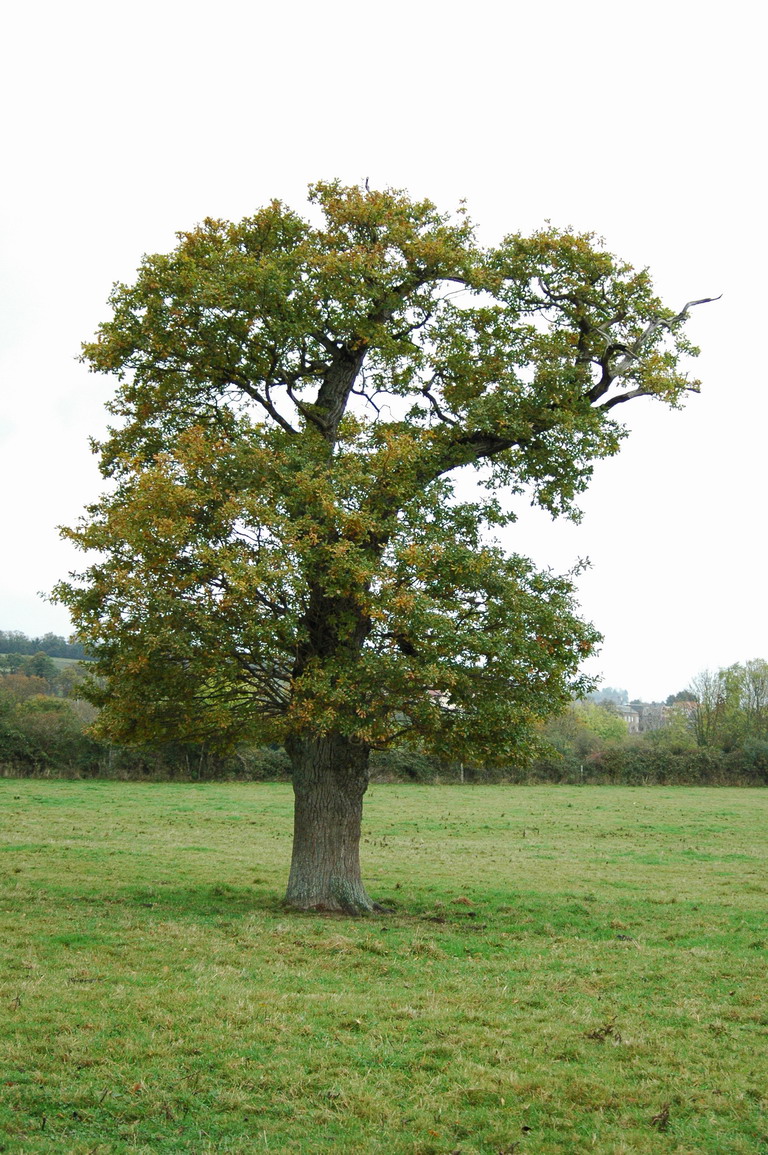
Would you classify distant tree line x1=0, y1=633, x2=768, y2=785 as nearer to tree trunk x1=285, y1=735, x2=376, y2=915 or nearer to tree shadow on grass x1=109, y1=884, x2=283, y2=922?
tree shadow on grass x1=109, y1=884, x2=283, y2=922

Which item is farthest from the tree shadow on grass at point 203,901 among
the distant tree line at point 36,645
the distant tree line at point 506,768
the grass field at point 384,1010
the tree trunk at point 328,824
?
the distant tree line at point 36,645

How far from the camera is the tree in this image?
42.2 ft

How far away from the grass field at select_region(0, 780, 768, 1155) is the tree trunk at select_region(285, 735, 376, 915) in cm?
68

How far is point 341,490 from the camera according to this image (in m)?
13.4

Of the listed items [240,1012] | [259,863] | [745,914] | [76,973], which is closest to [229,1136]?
[240,1012]

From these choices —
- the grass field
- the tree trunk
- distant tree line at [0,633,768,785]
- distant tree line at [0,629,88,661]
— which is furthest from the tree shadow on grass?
distant tree line at [0,629,88,661]

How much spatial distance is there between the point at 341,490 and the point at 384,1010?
24.0 ft

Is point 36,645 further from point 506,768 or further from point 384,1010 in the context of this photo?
point 384,1010

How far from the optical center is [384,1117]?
6.27 meters

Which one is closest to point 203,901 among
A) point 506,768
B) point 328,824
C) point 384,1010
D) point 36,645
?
point 328,824

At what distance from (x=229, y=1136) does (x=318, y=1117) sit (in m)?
0.66

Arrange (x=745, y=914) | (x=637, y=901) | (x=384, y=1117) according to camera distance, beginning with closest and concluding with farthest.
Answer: (x=384, y=1117) < (x=745, y=914) < (x=637, y=901)

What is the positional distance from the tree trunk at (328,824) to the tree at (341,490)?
4cm

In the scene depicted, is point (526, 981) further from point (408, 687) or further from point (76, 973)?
point (76, 973)
